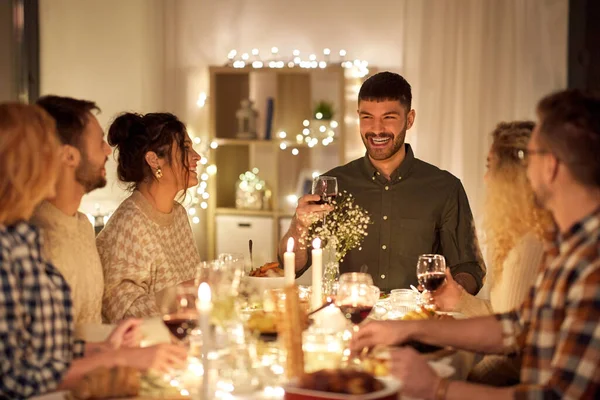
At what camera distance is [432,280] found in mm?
2486

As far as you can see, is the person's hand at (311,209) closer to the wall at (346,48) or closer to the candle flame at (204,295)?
the candle flame at (204,295)

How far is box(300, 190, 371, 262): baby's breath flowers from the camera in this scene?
3.01 metres

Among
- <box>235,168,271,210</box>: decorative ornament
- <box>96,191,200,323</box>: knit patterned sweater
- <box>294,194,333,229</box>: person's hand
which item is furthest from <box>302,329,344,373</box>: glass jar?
<box>235,168,271,210</box>: decorative ornament

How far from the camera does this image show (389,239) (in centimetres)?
348

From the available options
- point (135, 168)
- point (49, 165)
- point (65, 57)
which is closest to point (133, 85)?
point (65, 57)

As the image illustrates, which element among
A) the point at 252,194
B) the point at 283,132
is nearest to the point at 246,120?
the point at 283,132

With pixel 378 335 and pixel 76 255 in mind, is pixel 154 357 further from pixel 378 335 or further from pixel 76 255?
pixel 76 255

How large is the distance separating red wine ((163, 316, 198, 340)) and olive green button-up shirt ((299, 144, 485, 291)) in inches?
59.0

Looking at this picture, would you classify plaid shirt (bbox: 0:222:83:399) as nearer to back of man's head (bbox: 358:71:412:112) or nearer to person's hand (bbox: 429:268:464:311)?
person's hand (bbox: 429:268:464:311)

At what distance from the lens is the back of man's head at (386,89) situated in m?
3.43

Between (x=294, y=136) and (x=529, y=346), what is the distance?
486cm

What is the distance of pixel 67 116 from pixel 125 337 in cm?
70

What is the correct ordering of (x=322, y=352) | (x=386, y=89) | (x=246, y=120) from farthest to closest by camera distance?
1. (x=246, y=120)
2. (x=386, y=89)
3. (x=322, y=352)

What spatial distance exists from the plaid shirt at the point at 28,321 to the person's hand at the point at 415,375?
719 mm
